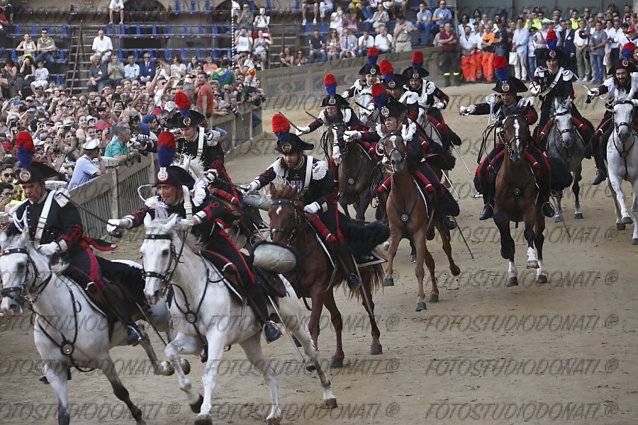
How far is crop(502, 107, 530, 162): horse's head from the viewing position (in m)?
14.9

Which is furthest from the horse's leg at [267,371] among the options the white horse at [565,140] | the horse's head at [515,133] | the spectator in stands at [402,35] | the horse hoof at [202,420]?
the spectator in stands at [402,35]

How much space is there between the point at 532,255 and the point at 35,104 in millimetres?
12834

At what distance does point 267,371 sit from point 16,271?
2.61 m

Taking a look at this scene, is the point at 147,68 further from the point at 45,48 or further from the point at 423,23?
the point at 423,23

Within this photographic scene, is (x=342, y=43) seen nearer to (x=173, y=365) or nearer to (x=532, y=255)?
(x=532, y=255)

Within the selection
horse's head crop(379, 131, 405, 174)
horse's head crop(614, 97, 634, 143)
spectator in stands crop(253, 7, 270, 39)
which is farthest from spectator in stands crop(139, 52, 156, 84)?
horse's head crop(379, 131, 405, 174)

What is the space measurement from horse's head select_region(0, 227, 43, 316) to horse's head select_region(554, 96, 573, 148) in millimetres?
11987

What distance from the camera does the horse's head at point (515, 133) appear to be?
14.9 m

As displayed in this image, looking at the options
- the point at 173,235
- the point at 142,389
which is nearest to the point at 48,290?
the point at 173,235

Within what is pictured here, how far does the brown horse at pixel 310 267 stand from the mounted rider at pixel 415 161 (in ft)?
9.12

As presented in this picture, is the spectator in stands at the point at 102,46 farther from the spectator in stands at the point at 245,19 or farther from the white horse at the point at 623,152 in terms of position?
the white horse at the point at 623,152

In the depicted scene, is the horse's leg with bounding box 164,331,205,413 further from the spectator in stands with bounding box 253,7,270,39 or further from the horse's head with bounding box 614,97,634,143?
the spectator in stands with bounding box 253,7,270,39

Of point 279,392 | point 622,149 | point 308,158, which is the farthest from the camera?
point 622,149

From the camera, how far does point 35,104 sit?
76.3 ft
